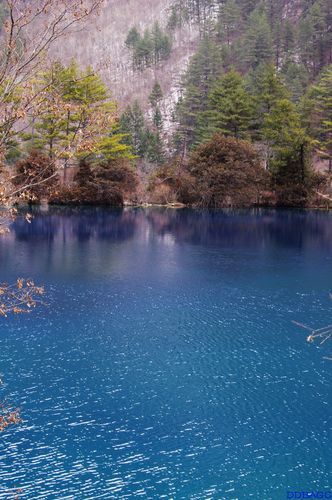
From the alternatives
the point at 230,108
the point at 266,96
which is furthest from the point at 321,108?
the point at 230,108

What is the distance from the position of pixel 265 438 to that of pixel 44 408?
4.28 m

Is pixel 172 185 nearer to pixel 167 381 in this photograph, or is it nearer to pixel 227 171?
pixel 227 171

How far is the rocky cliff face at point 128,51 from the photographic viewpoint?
89.2m

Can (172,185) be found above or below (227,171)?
below

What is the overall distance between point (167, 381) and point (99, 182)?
39.0 metres

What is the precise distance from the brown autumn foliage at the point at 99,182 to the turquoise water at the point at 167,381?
24538 millimetres

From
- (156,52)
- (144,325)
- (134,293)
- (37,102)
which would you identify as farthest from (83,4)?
(156,52)

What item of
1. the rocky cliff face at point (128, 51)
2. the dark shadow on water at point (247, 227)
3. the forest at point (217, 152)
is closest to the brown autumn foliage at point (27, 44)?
the dark shadow on water at point (247, 227)

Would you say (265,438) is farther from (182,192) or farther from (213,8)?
(213,8)

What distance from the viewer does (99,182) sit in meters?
48.5

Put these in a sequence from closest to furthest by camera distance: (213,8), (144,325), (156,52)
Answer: (144,325) < (156,52) < (213,8)

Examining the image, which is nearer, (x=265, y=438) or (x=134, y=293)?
(x=265, y=438)

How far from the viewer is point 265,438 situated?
29.5ft

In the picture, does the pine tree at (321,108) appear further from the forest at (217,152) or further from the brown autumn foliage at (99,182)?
the brown autumn foliage at (99,182)
